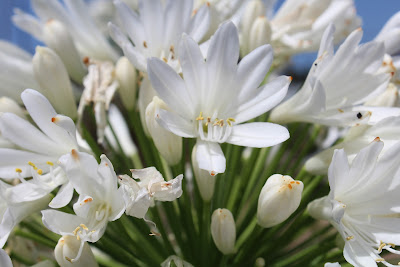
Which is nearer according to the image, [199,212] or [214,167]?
[214,167]

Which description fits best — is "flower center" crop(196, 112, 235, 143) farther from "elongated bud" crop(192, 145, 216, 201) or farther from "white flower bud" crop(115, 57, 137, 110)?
"white flower bud" crop(115, 57, 137, 110)

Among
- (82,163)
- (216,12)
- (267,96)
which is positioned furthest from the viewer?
(216,12)

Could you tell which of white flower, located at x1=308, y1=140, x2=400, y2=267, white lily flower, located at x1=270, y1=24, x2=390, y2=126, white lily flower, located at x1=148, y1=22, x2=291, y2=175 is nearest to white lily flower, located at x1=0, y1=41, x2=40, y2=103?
white lily flower, located at x1=148, y1=22, x2=291, y2=175

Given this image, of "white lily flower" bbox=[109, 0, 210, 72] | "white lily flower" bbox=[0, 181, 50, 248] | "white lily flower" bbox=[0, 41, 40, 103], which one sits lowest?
"white lily flower" bbox=[0, 181, 50, 248]

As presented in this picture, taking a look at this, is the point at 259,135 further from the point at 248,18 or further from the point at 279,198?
the point at 248,18

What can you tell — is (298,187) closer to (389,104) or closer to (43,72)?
(389,104)

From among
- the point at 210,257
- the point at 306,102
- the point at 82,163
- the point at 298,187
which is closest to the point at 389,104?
the point at 306,102
